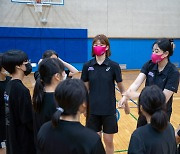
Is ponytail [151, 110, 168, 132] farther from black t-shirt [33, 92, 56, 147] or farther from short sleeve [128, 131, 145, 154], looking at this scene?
black t-shirt [33, 92, 56, 147]

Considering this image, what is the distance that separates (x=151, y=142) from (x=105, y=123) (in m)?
1.37

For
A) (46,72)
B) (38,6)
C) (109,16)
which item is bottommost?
(46,72)

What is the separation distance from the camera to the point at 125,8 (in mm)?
11828

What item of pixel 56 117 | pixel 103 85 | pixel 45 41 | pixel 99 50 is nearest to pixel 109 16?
pixel 45 41

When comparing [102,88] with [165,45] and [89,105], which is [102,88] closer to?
[165,45]

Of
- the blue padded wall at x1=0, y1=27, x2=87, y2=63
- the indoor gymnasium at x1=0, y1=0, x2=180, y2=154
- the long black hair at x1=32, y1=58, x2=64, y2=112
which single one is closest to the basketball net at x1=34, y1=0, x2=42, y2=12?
the blue padded wall at x1=0, y1=27, x2=87, y2=63

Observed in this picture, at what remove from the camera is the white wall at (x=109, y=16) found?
10.7 metres

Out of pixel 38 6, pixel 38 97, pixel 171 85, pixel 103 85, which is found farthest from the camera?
pixel 38 6

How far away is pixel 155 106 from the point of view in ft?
4.96

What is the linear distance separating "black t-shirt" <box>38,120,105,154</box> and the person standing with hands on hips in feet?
4.71

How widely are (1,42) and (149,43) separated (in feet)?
24.1

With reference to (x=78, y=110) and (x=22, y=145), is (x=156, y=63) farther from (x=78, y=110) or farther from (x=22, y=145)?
(x=22, y=145)

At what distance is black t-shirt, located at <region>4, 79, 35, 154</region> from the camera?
2.10 meters

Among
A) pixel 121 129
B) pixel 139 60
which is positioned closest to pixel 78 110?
pixel 121 129
